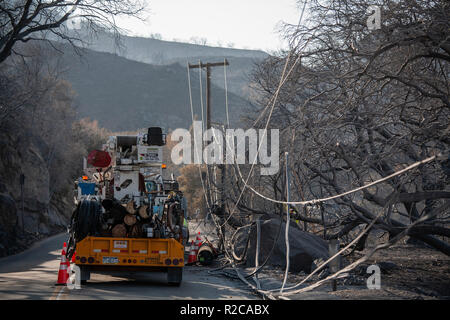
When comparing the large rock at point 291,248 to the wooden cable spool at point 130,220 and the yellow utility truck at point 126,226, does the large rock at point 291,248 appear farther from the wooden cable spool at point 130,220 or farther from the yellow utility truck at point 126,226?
the wooden cable spool at point 130,220

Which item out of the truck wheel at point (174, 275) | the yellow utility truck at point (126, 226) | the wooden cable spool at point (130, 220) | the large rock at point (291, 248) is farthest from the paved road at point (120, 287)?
the large rock at point (291, 248)

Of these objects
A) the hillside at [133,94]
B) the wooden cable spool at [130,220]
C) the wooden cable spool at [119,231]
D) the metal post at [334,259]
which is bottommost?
the metal post at [334,259]

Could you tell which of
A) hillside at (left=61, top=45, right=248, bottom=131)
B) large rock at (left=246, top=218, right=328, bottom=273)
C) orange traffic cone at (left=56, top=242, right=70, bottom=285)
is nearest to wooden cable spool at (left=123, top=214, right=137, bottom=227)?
orange traffic cone at (left=56, top=242, right=70, bottom=285)

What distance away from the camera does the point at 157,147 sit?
51.5 feet

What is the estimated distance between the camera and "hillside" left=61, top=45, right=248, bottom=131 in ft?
481

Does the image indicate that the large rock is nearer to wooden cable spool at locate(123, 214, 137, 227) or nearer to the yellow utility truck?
the yellow utility truck

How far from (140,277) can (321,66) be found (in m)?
7.44


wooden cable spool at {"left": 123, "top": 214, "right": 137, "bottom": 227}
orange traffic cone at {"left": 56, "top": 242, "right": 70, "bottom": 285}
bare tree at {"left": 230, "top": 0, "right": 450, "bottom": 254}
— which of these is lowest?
orange traffic cone at {"left": 56, "top": 242, "right": 70, "bottom": 285}

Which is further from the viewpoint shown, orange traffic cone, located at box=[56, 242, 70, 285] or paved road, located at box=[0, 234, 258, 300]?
orange traffic cone, located at box=[56, 242, 70, 285]

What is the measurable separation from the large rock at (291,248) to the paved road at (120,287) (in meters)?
1.82

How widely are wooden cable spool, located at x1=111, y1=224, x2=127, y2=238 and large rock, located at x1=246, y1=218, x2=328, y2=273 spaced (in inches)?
207

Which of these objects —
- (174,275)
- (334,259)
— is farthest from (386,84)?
(174,275)

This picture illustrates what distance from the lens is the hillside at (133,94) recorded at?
14650 cm
